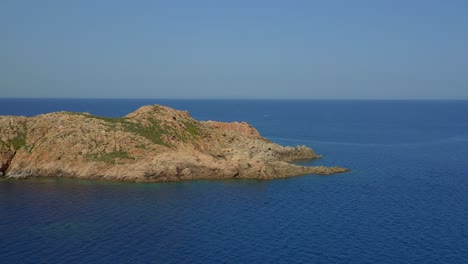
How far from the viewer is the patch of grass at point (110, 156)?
100438mm

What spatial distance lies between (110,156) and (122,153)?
2.84 metres

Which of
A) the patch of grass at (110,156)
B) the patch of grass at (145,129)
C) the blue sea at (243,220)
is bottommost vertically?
the blue sea at (243,220)

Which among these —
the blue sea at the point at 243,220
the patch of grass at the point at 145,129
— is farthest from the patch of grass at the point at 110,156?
the patch of grass at the point at 145,129

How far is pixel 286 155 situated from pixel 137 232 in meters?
72.5

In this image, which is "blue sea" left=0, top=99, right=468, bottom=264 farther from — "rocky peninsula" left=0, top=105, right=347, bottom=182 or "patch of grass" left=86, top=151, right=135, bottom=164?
"patch of grass" left=86, top=151, right=135, bottom=164

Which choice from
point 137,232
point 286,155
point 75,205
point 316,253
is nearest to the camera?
point 316,253

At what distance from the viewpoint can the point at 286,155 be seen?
5123 inches

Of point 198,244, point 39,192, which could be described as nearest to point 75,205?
point 39,192

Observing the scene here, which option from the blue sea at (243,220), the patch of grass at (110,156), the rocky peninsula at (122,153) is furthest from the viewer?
the patch of grass at (110,156)

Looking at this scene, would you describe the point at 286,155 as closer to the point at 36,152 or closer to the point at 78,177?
the point at 78,177

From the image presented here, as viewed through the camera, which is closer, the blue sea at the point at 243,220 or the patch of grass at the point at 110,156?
the blue sea at the point at 243,220

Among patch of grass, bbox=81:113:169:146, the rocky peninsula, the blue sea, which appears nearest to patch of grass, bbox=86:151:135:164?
the rocky peninsula

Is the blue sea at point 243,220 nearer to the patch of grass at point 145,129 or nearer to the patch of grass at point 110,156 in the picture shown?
the patch of grass at point 110,156

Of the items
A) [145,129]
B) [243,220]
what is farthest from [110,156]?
[243,220]
